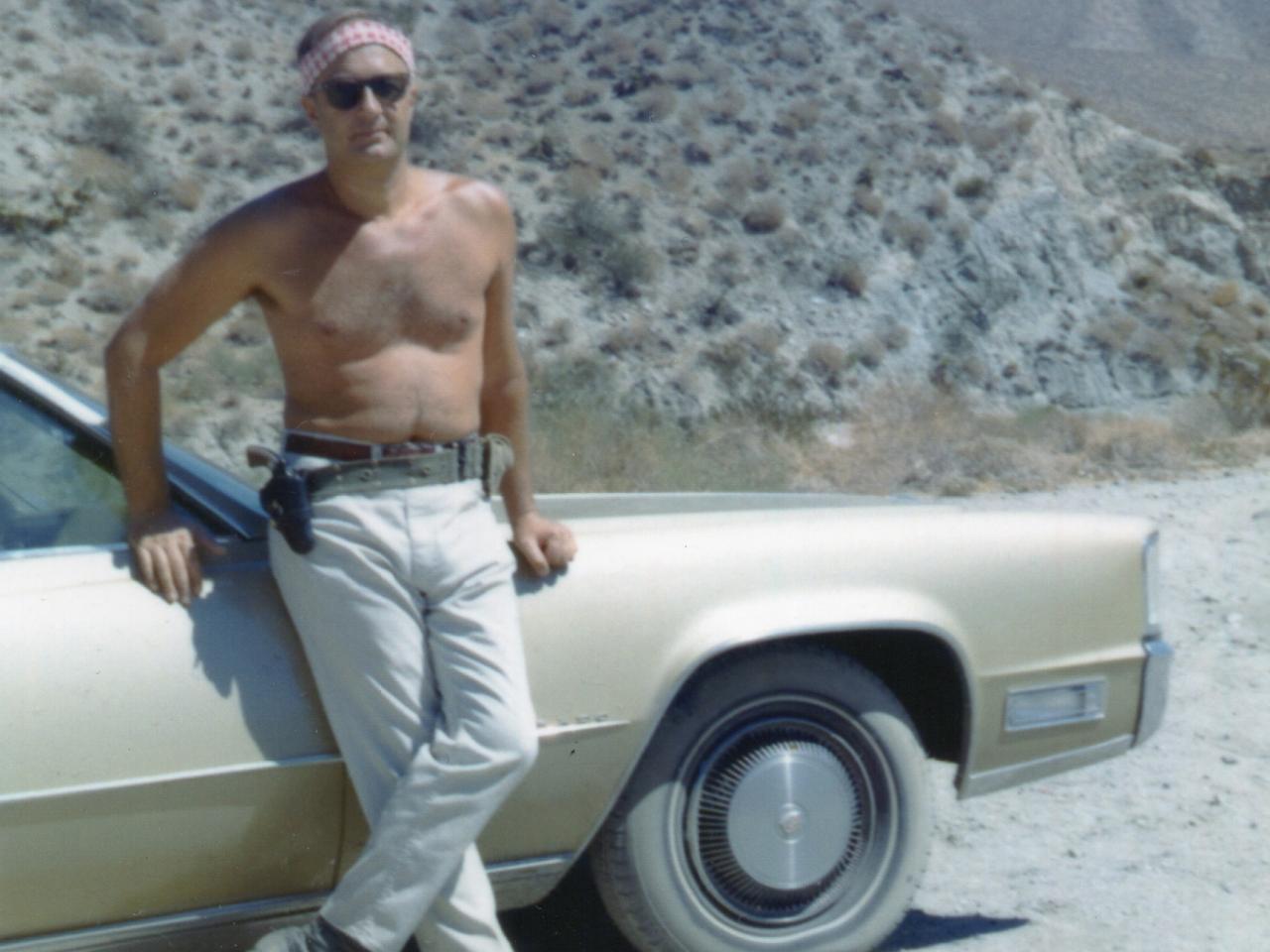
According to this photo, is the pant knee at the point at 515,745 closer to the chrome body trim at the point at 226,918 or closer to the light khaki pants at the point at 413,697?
the light khaki pants at the point at 413,697

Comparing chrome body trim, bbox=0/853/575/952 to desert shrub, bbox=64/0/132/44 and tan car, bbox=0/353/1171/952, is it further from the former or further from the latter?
desert shrub, bbox=64/0/132/44

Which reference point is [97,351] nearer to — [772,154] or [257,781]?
[772,154]

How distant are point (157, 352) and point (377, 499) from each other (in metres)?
0.46

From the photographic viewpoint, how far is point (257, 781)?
9.38 ft

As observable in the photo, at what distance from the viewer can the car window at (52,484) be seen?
299cm

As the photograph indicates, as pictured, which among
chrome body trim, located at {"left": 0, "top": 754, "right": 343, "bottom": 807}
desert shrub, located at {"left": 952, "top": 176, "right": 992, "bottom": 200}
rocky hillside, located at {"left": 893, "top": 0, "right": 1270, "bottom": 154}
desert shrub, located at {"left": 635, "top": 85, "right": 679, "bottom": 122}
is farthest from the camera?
rocky hillside, located at {"left": 893, "top": 0, "right": 1270, "bottom": 154}

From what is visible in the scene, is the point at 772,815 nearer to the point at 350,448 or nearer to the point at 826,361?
the point at 350,448

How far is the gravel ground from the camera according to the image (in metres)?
3.92

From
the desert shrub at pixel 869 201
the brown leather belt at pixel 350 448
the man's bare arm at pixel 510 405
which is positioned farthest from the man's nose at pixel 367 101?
the desert shrub at pixel 869 201

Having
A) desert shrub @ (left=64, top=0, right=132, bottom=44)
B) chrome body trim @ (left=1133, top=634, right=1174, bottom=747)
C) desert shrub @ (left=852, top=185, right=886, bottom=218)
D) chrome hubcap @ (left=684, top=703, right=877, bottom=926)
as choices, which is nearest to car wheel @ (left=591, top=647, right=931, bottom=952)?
chrome hubcap @ (left=684, top=703, right=877, bottom=926)

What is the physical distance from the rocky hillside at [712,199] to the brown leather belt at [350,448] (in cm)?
1406

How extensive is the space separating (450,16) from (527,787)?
2768 cm

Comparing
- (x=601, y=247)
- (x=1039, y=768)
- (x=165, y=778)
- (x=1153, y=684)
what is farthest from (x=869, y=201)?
(x=165, y=778)

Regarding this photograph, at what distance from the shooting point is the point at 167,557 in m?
2.82
